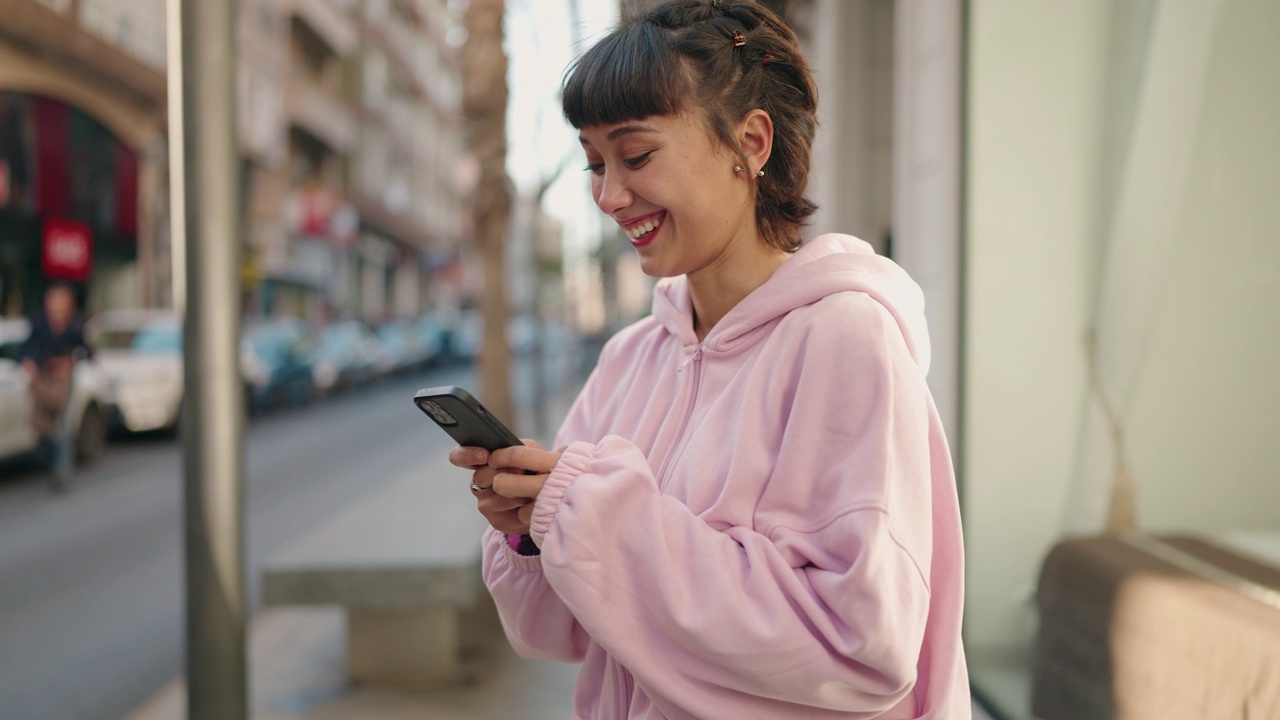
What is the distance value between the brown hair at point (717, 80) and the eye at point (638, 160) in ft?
0.18

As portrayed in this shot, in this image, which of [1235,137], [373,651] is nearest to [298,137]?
[373,651]

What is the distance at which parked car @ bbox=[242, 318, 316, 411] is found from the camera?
18.6 m

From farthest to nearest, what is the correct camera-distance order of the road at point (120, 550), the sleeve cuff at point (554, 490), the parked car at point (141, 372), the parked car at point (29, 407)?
the parked car at point (141, 372) < the parked car at point (29, 407) < the road at point (120, 550) < the sleeve cuff at point (554, 490)

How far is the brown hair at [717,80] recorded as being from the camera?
62.2 inches

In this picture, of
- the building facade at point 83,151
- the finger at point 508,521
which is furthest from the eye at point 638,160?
the building facade at point 83,151

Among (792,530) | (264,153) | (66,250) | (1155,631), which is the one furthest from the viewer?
(264,153)

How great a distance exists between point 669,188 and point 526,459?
44cm

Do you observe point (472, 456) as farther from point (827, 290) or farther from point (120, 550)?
point (120, 550)

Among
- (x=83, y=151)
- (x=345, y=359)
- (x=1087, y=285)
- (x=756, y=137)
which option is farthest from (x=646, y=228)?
(x=345, y=359)

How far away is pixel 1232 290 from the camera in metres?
2.85

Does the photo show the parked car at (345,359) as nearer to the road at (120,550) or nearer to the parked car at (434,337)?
the road at (120,550)

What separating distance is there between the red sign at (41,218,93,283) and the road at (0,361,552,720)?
788cm

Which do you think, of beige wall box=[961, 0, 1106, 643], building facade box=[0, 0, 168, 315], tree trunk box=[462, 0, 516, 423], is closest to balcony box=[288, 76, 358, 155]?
building facade box=[0, 0, 168, 315]

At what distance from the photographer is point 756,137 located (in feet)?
5.47
